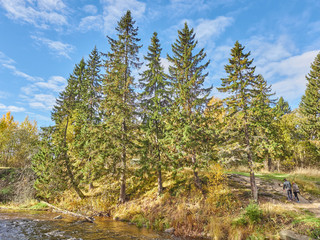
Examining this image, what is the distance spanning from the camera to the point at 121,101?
17.2 meters

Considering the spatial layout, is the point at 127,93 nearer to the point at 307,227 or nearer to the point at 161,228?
the point at 161,228

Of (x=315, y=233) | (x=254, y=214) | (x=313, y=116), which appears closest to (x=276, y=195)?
(x=254, y=214)

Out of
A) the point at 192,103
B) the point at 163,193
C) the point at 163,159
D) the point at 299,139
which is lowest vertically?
the point at 163,193

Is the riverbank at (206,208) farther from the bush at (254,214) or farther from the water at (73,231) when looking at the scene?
the water at (73,231)

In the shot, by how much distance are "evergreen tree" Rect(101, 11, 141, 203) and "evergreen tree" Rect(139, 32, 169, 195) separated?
1.25 m

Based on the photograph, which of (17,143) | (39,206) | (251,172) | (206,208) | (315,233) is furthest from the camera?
(17,143)

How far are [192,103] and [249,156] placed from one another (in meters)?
6.35

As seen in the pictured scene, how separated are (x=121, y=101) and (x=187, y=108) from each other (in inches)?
267

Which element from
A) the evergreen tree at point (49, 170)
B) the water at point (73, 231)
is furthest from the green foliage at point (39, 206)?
the water at point (73, 231)

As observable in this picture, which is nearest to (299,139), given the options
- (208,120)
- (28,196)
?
(208,120)

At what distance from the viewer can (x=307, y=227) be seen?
8.65m

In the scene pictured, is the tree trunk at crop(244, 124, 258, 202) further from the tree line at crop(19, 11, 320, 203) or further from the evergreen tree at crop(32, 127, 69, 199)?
the evergreen tree at crop(32, 127, 69, 199)

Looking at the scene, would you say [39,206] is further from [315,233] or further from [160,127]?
[315,233]

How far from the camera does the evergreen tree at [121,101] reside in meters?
15.6
